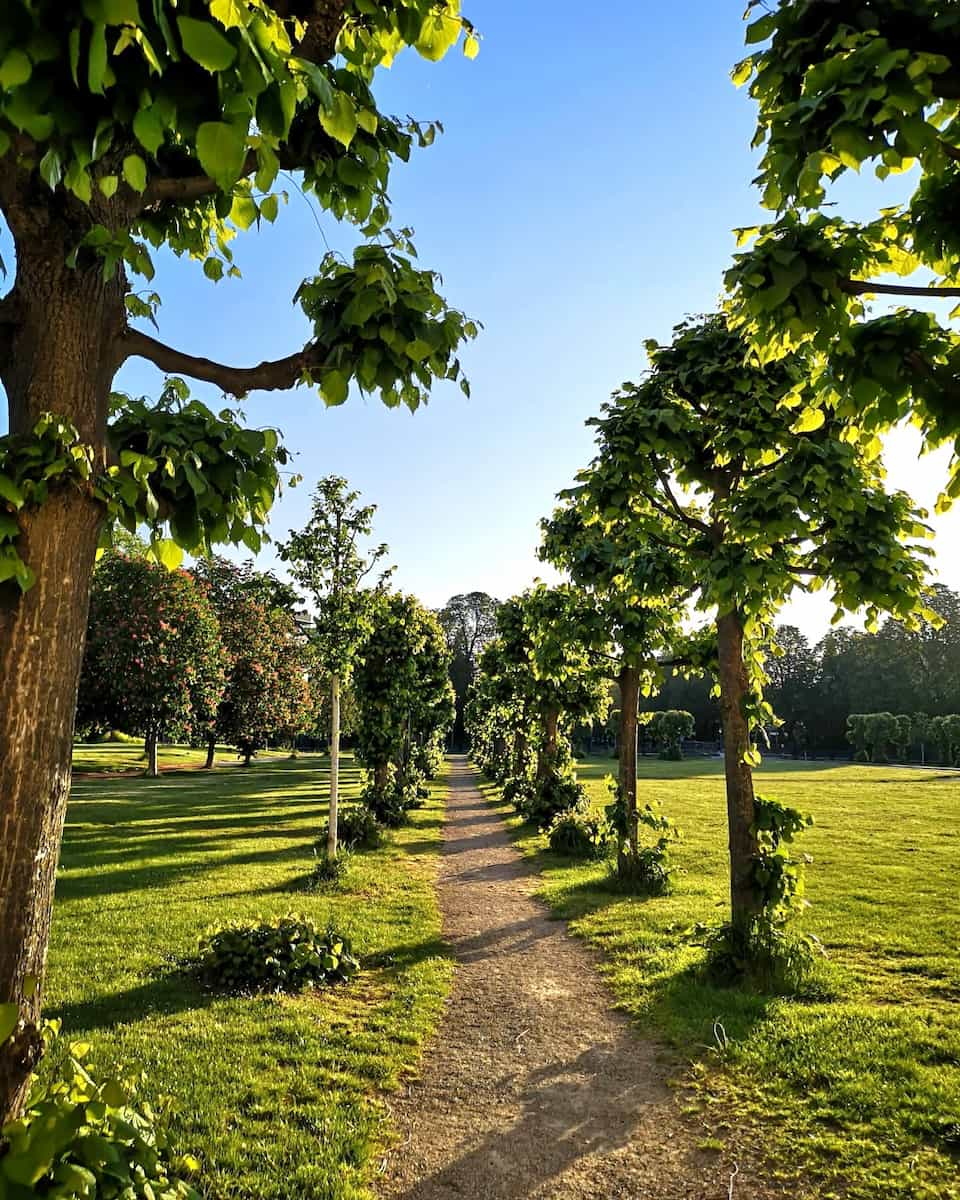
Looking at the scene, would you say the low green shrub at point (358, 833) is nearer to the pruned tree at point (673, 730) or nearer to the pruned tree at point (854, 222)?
the pruned tree at point (854, 222)

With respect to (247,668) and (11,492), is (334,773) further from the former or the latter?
(247,668)

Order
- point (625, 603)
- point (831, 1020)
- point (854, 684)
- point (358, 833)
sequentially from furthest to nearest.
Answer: point (854, 684), point (358, 833), point (625, 603), point (831, 1020)

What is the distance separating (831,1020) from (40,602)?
6.44 metres

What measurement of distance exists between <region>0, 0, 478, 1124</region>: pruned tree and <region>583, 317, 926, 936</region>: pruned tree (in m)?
3.64

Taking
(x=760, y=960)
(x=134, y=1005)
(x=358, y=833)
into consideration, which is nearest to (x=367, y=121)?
(x=134, y=1005)

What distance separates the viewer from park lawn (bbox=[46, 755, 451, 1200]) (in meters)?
4.00

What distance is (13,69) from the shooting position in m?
1.51

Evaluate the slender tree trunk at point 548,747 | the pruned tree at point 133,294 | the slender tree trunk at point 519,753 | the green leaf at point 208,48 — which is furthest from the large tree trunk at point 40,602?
the slender tree trunk at point 519,753

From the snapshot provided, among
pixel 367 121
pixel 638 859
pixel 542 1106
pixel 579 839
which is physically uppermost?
pixel 367 121

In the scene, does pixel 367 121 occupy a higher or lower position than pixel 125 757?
higher

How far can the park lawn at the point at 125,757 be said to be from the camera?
108ft

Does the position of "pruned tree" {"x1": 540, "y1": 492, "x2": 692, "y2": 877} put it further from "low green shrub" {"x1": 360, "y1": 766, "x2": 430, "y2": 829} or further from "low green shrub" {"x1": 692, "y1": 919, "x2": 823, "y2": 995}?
"low green shrub" {"x1": 360, "y1": 766, "x2": 430, "y2": 829}

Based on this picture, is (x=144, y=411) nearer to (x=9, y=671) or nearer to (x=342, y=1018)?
(x=9, y=671)

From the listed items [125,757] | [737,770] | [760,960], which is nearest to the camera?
[760,960]
